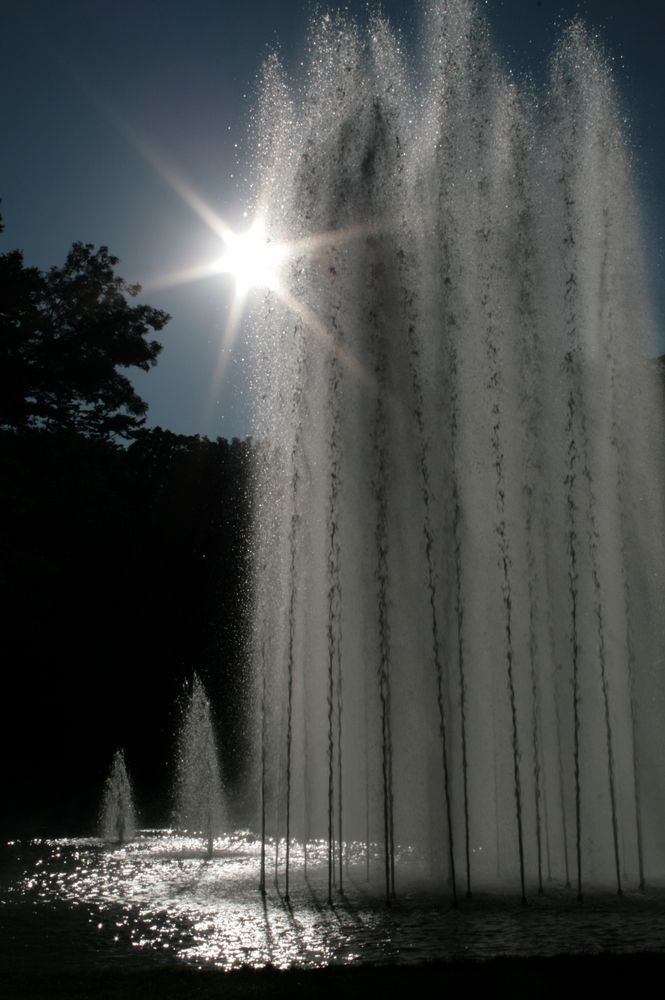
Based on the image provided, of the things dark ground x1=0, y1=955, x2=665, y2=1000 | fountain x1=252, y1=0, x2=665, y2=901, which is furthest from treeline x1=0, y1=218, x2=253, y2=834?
dark ground x1=0, y1=955, x2=665, y2=1000

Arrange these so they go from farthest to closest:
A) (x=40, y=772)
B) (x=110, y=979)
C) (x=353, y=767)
Result: 1. (x=40, y=772)
2. (x=353, y=767)
3. (x=110, y=979)

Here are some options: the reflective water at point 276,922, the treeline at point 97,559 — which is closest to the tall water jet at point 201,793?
the treeline at point 97,559

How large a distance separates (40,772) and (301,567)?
16.4 m

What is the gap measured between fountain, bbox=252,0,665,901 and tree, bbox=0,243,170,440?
10.3m

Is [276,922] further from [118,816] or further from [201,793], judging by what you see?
[201,793]

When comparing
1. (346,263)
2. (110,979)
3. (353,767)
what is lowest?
(110,979)

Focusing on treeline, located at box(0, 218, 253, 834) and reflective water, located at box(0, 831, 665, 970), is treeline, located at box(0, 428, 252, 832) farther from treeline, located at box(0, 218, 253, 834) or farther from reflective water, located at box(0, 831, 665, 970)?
reflective water, located at box(0, 831, 665, 970)

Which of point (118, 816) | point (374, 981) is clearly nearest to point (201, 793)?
point (118, 816)

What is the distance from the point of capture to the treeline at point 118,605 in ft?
89.4

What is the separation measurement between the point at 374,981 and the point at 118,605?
31.2m

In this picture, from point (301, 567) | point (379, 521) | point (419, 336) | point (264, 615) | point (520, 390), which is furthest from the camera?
point (301, 567)

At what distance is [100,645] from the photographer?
3541 cm

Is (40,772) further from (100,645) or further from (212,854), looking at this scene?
(212,854)

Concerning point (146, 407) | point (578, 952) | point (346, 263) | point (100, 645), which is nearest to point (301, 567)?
point (346, 263)
